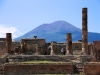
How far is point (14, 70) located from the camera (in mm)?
26891

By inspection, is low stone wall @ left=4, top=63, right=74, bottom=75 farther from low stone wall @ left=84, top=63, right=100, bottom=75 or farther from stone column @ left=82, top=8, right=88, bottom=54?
stone column @ left=82, top=8, right=88, bottom=54

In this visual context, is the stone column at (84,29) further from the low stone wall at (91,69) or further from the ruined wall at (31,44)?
the ruined wall at (31,44)

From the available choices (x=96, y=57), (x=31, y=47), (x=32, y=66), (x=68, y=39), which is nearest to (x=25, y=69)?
(x=32, y=66)

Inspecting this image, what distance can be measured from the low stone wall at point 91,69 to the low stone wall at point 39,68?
43.2 inches

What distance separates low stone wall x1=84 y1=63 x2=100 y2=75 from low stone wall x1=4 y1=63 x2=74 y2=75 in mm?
1097

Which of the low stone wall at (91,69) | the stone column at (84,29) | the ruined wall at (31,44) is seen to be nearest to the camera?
the low stone wall at (91,69)

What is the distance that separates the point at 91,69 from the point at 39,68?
4072 millimetres

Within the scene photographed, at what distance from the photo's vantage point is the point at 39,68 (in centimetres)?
2683

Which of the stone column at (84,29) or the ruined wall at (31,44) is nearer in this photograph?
the stone column at (84,29)

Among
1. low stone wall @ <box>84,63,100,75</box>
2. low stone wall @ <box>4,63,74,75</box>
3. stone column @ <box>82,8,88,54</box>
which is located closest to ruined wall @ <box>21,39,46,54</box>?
stone column @ <box>82,8,88,54</box>

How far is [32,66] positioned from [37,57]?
4.07m

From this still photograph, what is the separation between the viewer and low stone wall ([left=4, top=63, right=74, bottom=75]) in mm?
26828

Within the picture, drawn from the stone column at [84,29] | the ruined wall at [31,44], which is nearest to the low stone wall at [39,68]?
the stone column at [84,29]

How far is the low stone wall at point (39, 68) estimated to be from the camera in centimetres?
2683
